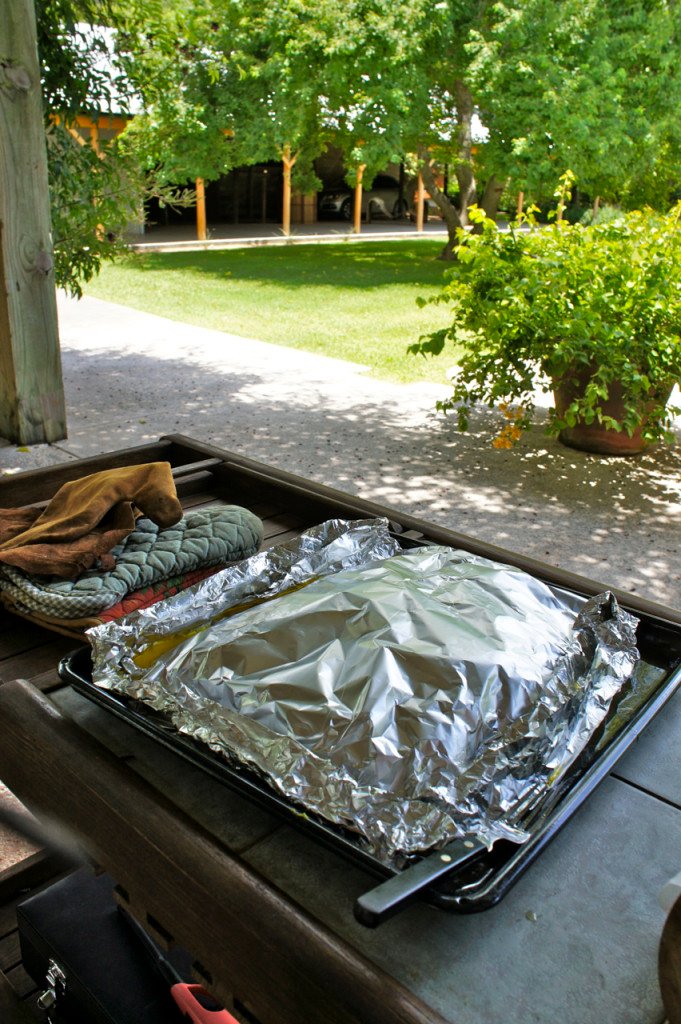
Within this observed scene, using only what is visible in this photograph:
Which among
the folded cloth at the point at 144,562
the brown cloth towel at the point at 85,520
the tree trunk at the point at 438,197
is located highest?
the tree trunk at the point at 438,197

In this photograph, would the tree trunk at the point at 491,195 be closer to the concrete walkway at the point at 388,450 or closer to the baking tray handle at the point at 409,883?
the concrete walkway at the point at 388,450

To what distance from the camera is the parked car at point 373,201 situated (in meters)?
22.6

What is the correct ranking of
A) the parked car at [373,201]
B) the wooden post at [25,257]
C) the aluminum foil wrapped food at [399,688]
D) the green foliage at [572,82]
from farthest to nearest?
the parked car at [373,201]
the green foliage at [572,82]
the wooden post at [25,257]
the aluminum foil wrapped food at [399,688]

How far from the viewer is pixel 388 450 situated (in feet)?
15.5

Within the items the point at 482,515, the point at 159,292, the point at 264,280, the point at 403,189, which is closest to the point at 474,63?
the point at 264,280

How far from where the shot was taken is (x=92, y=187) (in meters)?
4.71

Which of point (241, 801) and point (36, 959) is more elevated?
point (241, 801)

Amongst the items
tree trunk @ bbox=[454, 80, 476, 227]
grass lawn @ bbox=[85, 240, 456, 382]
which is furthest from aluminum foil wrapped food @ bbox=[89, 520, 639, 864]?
tree trunk @ bbox=[454, 80, 476, 227]

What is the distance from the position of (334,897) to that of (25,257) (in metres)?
3.73

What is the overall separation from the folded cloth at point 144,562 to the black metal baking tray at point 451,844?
15cm

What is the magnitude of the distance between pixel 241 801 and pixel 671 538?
2998 millimetres

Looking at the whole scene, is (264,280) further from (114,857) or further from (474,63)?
(114,857)

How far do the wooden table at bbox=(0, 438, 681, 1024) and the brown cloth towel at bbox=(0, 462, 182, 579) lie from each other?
34cm

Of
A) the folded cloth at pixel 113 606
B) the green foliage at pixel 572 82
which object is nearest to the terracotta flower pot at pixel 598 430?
the folded cloth at pixel 113 606
